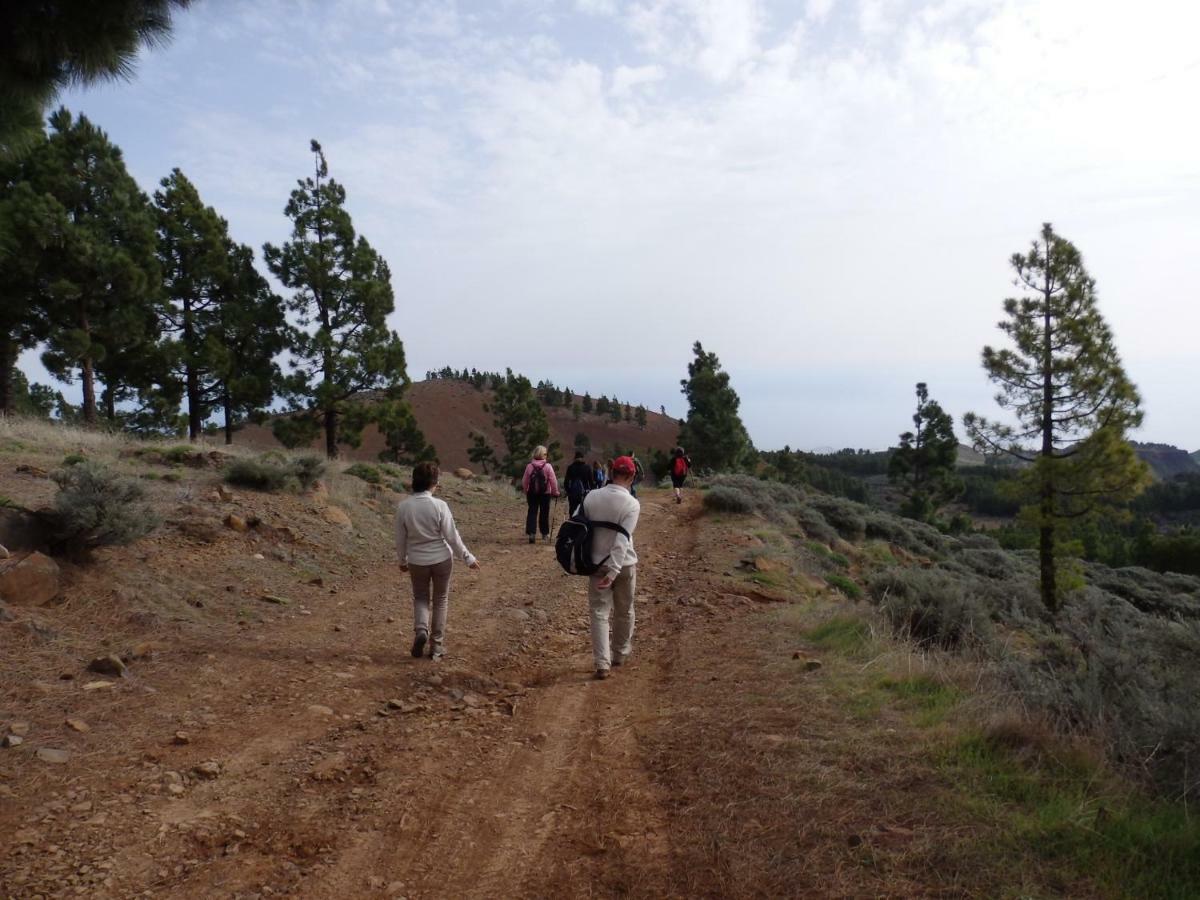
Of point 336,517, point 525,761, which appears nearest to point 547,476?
point 336,517

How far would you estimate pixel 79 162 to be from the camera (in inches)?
816

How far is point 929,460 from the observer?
54.8 metres

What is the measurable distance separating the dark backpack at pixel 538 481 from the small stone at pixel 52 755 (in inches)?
383

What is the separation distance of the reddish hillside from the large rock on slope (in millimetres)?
96605

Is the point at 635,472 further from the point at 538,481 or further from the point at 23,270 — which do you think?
the point at 23,270

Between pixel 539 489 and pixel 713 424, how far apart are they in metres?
29.2

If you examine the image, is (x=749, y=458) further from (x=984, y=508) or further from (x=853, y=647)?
(x=984, y=508)

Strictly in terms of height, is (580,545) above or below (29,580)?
above

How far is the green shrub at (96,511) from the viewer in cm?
759

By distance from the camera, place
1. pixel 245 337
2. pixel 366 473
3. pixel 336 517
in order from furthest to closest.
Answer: pixel 245 337 → pixel 366 473 → pixel 336 517

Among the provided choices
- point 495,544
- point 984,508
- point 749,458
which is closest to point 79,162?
point 495,544

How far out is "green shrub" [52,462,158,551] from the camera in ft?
24.9

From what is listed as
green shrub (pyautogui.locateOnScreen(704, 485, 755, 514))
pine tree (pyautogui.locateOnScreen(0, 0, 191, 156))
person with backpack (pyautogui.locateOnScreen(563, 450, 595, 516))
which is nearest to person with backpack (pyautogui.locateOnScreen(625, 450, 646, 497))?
person with backpack (pyautogui.locateOnScreen(563, 450, 595, 516))

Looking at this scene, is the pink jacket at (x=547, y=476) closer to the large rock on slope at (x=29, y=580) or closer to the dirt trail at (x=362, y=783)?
the dirt trail at (x=362, y=783)
